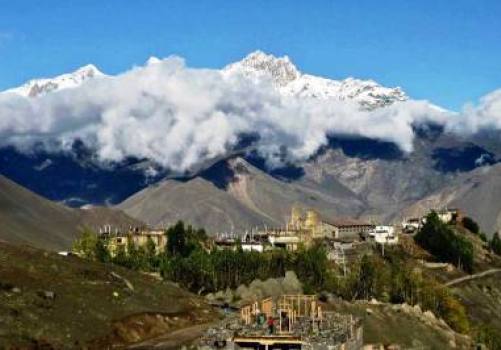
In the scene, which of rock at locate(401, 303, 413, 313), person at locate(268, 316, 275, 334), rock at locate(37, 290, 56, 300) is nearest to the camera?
person at locate(268, 316, 275, 334)

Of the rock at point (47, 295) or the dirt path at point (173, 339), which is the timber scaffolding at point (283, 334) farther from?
the rock at point (47, 295)

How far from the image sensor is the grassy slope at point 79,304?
113250mm

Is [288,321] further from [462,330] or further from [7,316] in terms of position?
[462,330]

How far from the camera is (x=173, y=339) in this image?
122 m

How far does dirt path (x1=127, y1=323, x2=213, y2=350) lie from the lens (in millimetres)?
115281

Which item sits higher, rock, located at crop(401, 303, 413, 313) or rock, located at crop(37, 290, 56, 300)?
rock, located at crop(401, 303, 413, 313)

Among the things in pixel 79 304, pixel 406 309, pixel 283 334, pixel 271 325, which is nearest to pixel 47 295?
pixel 79 304

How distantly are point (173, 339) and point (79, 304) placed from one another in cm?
1599

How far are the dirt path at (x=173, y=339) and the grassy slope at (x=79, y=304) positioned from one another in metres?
2.86

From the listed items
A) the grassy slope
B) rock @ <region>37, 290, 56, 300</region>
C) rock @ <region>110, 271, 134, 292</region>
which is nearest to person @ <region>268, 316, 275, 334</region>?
the grassy slope

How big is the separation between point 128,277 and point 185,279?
36.8 metres

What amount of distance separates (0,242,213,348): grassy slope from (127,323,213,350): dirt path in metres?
2.86

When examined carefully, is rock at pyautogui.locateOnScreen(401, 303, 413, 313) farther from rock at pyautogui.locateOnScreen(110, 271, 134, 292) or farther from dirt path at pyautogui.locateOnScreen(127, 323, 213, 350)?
rock at pyautogui.locateOnScreen(110, 271, 134, 292)

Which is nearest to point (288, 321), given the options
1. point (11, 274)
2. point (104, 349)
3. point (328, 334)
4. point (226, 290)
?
point (328, 334)
